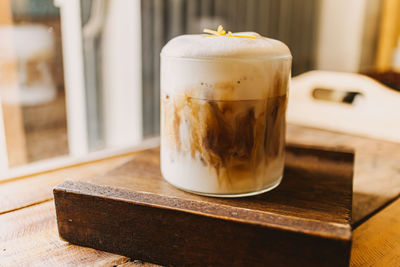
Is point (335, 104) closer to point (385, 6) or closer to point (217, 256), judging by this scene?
point (217, 256)

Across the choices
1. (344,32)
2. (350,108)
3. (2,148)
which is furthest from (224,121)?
(344,32)

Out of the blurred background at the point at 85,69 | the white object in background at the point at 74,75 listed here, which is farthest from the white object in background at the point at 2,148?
the white object in background at the point at 74,75

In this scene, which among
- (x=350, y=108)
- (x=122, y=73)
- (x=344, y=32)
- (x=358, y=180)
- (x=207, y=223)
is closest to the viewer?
(x=207, y=223)

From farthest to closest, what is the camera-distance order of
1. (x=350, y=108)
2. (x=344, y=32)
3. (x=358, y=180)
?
1. (x=344, y=32)
2. (x=350, y=108)
3. (x=358, y=180)

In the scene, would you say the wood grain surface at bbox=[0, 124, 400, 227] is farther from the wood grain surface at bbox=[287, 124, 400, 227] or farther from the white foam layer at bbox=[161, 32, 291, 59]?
the white foam layer at bbox=[161, 32, 291, 59]

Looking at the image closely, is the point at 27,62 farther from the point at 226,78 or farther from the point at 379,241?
the point at 379,241

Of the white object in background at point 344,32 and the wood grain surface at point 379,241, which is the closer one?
the wood grain surface at point 379,241

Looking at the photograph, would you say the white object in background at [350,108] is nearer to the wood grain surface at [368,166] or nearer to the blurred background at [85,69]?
the wood grain surface at [368,166]
